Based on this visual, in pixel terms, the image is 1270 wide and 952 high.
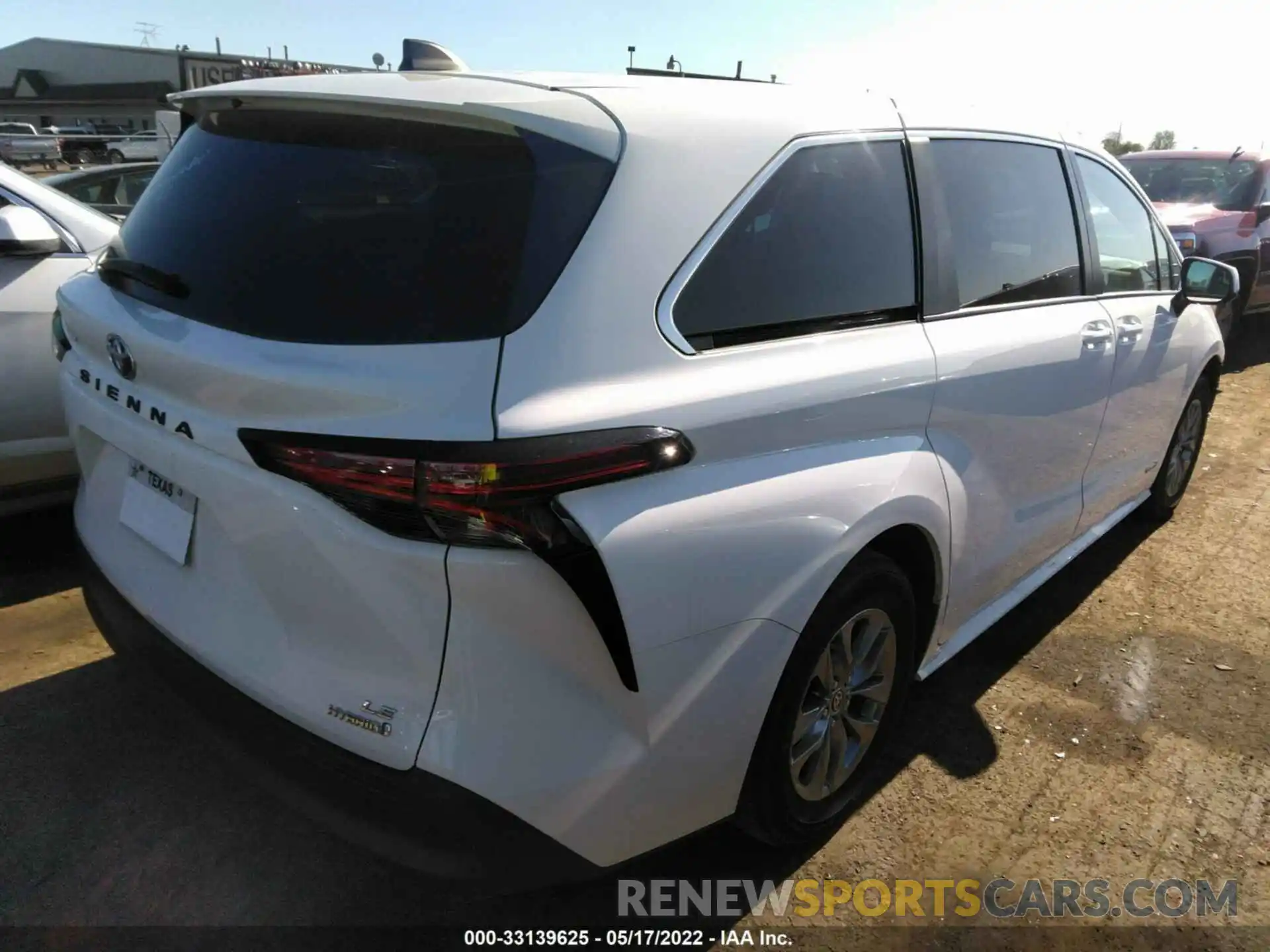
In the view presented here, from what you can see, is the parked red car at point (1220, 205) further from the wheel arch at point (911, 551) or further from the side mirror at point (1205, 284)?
the wheel arch at point (911, 551)

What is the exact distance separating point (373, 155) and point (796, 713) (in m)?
1.55

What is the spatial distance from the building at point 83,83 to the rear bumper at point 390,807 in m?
64.7

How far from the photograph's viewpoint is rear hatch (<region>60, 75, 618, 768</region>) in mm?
1639

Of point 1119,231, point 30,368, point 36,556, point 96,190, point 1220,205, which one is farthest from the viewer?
point 1220,205

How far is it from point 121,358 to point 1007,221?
2522mm

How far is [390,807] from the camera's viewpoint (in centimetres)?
169

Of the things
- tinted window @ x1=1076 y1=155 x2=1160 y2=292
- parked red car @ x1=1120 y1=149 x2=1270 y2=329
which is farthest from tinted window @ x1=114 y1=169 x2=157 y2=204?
parked red car @ x1=1120 y1=149 x2=1270 y2=329

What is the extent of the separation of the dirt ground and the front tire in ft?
0.51

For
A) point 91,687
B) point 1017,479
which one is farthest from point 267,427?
point 1017,479

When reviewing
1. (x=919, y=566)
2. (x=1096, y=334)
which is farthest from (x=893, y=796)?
(x=1096, y=334)

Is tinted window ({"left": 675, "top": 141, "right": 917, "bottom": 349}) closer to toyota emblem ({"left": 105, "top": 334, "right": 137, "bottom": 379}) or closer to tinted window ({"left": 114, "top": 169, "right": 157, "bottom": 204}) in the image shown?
toyota emblem ({"left": 105, "top": 334, "right": 137, "bottom": 379})

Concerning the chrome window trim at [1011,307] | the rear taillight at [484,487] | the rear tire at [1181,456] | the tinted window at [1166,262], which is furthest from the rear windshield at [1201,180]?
the rear taillight at [484,487]

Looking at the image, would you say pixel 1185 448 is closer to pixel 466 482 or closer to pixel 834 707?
pixel 834 707

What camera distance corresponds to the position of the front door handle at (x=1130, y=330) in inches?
138
